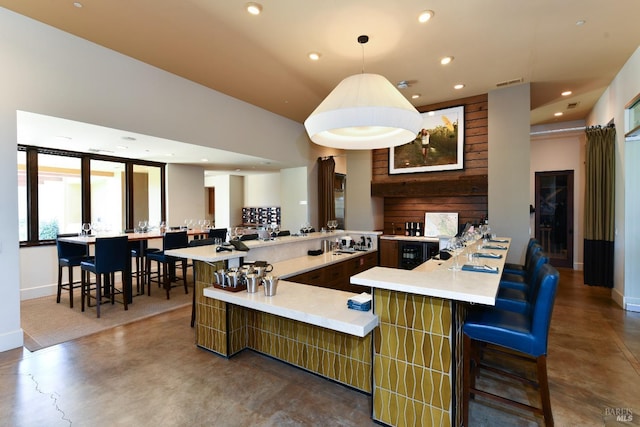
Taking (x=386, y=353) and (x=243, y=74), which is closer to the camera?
(x=386, y=353)

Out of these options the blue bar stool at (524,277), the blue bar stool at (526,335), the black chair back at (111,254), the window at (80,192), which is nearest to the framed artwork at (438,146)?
the blue bar stool at (524,277)

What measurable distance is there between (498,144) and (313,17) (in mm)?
3724

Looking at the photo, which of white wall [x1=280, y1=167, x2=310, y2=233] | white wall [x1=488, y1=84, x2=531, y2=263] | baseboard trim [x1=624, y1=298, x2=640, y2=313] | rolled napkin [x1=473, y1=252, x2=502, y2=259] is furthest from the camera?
white wall [x1=280, y1=167, x2=310, y2=233]

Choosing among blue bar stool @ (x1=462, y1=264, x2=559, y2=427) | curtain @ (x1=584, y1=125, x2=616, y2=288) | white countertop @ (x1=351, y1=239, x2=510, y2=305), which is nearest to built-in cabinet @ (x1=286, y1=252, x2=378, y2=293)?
white countertop @ (x1=351, y1=239, x2=510, y2=305)

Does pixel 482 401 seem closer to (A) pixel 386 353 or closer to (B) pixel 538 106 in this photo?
(A) pixel 386 353

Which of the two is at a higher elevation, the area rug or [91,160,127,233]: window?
[91,160,127,233]: window

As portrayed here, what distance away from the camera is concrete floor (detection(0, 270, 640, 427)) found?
6.80 feet

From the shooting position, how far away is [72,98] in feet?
11.5

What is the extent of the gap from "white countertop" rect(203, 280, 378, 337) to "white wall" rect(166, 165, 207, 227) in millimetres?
5198

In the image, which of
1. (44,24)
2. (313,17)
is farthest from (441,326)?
(44,24)

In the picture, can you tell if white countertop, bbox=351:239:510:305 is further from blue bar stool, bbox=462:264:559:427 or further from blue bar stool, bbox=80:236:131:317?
blue bar stool, bbox=80:236:131:317

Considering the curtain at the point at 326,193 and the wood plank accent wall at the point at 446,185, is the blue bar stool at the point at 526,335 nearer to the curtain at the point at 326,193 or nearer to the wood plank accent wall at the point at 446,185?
the wood plank accent wall at the point at 446,185

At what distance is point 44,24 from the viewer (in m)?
3.28

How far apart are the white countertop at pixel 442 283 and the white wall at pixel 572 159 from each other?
6.12 meters
